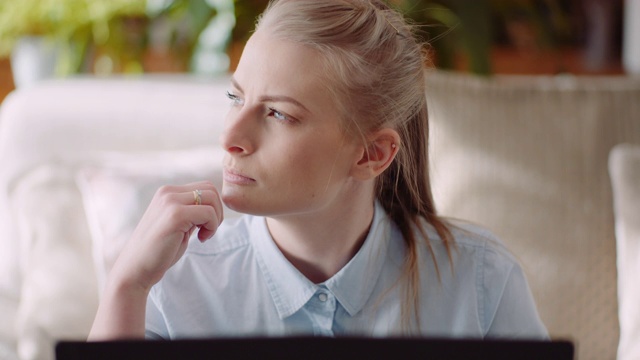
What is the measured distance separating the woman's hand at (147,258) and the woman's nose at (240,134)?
8 centimetres

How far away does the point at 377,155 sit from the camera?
3.69ft

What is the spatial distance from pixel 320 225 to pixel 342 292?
0.10 m

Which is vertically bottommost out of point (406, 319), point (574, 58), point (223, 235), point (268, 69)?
point (574, 58)

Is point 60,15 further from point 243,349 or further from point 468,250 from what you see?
point 243,349

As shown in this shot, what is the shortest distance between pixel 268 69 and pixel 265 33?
58 mm

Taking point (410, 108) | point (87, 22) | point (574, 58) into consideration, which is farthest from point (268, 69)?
point (574, 58)

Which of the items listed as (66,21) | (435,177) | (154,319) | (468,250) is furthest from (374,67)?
(66,21)

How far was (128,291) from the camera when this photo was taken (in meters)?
1.02

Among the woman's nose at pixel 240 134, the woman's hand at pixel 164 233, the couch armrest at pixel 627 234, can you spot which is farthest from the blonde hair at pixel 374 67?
the couch armrest at pixel 627 234

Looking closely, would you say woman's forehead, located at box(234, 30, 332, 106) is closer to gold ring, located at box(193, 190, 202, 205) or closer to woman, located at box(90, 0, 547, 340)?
woman, located at box(90, 0, 547, 340)

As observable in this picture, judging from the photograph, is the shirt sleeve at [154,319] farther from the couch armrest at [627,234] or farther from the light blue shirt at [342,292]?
the couch armrest at [627,234]

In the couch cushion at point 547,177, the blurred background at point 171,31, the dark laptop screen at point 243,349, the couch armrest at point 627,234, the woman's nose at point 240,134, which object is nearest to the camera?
the dark laptop screen at point 243,349

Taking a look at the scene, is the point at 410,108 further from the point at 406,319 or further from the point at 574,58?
the point at 574,58

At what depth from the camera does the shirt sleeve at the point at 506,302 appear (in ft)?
3.96
